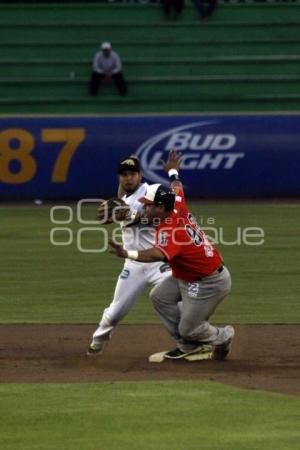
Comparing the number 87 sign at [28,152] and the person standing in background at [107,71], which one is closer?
the number 87 sign at [28,152]

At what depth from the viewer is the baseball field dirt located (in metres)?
10.5

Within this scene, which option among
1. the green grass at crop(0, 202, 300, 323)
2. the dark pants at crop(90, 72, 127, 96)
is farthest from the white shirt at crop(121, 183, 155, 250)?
the dark pants at crop(90, 72, 127, 96)

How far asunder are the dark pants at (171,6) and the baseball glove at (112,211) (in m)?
21.9

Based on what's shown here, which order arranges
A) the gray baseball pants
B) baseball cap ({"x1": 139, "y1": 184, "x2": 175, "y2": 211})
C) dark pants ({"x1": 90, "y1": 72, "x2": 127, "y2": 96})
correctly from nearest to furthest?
baseball cap ({"x1": 139, "y1": 184, "x2": 175, "y2": 211}) → the gray baseball pants → dark pants ({"x1": 90, "y1": 72, "x2": 127, "y2": 96})

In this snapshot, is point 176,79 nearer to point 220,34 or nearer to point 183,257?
point 220,34

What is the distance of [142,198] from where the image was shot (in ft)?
35.9

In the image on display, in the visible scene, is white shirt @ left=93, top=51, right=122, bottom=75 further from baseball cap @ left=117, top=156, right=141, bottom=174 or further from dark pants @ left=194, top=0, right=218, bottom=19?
baseball cap @ left=117, top=156, right=141, bottom=174

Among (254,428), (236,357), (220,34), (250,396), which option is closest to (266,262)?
(236,357)

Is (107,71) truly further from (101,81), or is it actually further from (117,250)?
(117,250)

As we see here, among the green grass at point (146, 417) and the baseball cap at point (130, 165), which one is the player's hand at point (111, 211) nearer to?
the baseball cap at point (130, 165)

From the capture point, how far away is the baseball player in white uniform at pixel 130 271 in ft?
36.7

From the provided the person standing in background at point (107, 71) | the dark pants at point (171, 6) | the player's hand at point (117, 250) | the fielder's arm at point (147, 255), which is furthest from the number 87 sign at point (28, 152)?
the player's hand at point (117, 250)

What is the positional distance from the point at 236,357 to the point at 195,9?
2268 centimetres

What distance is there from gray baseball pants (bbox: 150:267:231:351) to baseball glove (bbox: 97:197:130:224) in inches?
32.6
